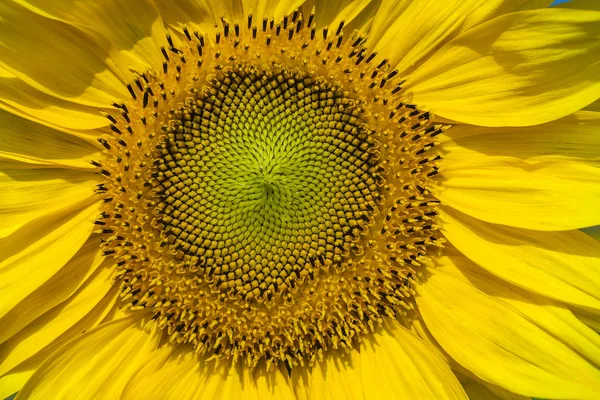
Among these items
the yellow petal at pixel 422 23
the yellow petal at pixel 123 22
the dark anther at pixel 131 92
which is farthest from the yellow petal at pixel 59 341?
the yellow petal at pixel 422 23

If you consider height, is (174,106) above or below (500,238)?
above

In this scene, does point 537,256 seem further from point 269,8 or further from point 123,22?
point 123,22

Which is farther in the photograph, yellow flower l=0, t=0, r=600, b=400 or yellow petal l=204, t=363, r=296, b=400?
yellow petal l=204, t=363, r=296, b=400

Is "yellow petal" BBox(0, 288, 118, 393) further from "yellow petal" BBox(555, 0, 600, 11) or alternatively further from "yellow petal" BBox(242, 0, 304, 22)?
"yellow petal" BBox(555, 0, 600, 11)

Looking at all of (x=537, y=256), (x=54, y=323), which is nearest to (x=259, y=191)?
(x=54, y=323)

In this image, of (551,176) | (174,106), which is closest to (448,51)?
(551,176)

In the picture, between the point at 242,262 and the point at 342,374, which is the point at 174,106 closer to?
the point at 242,262

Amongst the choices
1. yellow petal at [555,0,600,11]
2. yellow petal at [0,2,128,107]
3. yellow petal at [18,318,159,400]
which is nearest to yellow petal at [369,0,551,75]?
yellow petal at [555,0,600,11]

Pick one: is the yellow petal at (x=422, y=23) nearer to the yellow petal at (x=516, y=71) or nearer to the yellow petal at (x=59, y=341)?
the yellow petal at (x=516, y=71)
